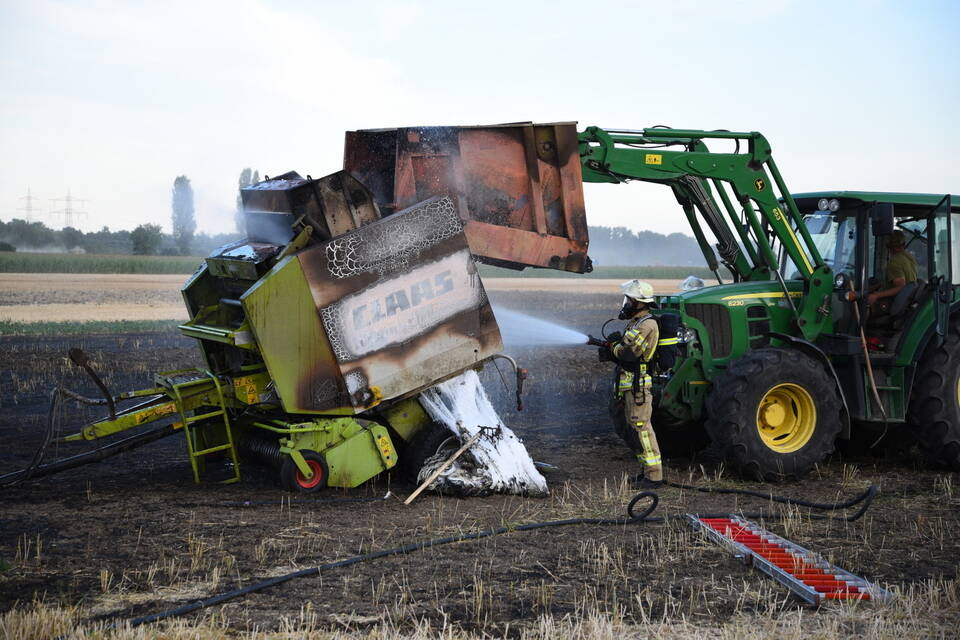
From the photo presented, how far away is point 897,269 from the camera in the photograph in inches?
360

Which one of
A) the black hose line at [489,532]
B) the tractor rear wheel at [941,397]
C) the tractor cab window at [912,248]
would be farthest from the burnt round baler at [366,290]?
the tractor rear wheel at [941,397]

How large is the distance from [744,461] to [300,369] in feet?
12.8

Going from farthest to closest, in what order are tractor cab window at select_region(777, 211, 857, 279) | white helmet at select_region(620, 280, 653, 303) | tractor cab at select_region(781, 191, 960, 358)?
tractor cab window at select_region(777, 211, 857, 279)
tractor cab at select_region(781, 191, 960, 358)
white helmet at select_region(620, 280, 653, 303)

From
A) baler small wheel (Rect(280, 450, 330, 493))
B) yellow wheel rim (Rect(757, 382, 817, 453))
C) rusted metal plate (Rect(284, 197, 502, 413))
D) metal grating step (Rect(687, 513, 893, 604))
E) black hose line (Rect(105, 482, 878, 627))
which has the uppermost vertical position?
rusted metal plate (Rect(284, 197, 502, 413))

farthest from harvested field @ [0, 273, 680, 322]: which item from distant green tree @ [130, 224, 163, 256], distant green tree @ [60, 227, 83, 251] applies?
distant green tree @ [60, 227, 83, 251]

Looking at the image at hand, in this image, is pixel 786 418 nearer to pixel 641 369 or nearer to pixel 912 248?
pixel 641 369

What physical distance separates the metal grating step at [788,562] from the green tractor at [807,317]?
159cm

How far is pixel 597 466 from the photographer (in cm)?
952

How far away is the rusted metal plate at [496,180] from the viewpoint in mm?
8172

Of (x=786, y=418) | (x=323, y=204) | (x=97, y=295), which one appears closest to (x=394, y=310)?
(x=323, y=204)

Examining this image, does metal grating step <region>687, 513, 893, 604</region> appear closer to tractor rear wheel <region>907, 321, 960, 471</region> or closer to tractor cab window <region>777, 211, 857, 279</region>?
tractor rear wheel <region>907, 321, 960, 471</region>

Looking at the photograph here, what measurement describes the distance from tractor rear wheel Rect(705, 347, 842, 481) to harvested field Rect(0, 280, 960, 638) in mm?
270

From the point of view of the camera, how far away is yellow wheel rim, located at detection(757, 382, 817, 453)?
8.69 metres

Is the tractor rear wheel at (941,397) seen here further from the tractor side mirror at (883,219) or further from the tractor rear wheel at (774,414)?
the tractor side mirror at (883,219)
